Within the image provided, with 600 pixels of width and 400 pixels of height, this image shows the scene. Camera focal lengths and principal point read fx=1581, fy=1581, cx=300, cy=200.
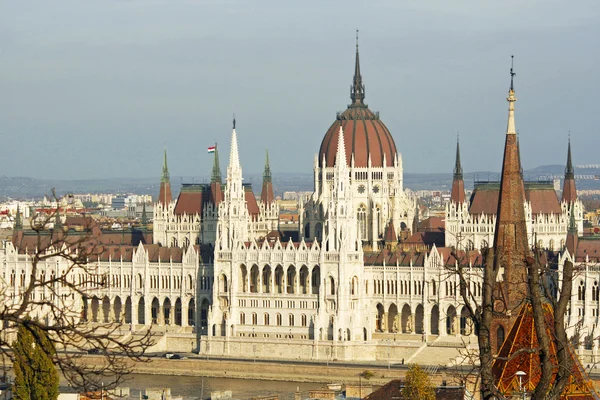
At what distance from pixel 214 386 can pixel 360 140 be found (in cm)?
3686

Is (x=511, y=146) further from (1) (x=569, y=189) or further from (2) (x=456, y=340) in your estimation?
(1) (x=569, y=189)

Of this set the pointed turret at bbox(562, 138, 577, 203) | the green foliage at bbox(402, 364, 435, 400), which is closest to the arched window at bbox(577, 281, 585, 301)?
the pointed turret at bbox(562, 138, 577, 203)

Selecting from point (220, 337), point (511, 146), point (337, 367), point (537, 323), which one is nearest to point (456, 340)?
point (337, 367)

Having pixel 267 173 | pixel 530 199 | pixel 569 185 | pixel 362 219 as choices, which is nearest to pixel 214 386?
pixel 362 219

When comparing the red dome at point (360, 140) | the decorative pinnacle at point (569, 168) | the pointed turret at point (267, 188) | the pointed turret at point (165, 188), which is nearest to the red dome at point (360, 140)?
the red dome at point (360, 140)

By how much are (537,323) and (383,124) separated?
11081 cm

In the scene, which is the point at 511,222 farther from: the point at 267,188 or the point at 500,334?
the point at 267,188

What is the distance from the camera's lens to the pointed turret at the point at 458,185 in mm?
135125

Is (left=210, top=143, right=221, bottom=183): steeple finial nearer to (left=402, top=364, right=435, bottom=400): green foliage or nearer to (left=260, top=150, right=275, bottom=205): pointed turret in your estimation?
(left=260, top=150, right=275, bottom=205): pointed turret

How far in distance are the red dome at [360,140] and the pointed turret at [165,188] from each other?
19.1m

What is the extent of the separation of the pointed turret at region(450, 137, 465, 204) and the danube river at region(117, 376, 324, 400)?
30.6 meters

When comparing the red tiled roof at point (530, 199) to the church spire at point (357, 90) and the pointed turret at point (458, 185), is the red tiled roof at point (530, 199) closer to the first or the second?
the pointed turret at point (458, 185)

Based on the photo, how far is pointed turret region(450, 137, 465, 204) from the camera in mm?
135125

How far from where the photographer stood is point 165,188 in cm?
15438
